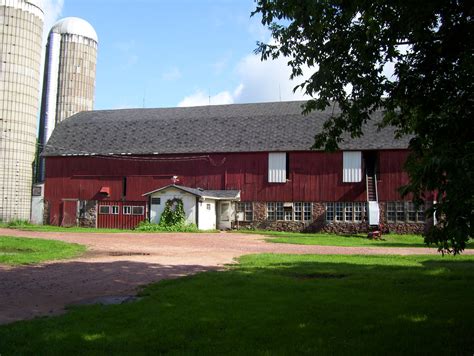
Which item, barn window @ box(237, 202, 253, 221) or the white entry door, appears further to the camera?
the white entry door

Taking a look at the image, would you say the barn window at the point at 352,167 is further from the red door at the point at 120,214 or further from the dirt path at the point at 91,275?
the dirt path at the point at 91,275

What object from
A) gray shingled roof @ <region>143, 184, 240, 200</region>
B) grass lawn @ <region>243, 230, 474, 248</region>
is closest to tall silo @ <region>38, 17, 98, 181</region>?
gray shingled roof @ <region>143, 184, 240, 200</region>

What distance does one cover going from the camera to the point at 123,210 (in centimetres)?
3744

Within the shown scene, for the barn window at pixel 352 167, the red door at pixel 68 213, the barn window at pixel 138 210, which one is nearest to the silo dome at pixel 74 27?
the red door at pixel 68 213

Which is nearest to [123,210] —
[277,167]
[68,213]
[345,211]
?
[68,213]

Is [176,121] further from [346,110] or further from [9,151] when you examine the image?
[346,110]

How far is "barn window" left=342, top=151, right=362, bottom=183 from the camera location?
34.7 meters

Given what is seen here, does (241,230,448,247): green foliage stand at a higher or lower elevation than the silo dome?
lower

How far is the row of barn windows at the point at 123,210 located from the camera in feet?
121

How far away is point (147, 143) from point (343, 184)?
15.4m

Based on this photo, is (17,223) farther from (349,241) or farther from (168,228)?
(349,241)

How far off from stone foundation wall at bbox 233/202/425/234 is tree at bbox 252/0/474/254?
2480 cm

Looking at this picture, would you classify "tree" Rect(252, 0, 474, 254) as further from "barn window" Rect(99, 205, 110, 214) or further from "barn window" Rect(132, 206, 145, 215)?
"barn window" Rect(99, 205, 110, 214)

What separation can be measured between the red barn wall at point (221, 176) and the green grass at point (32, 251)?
1875 cm
